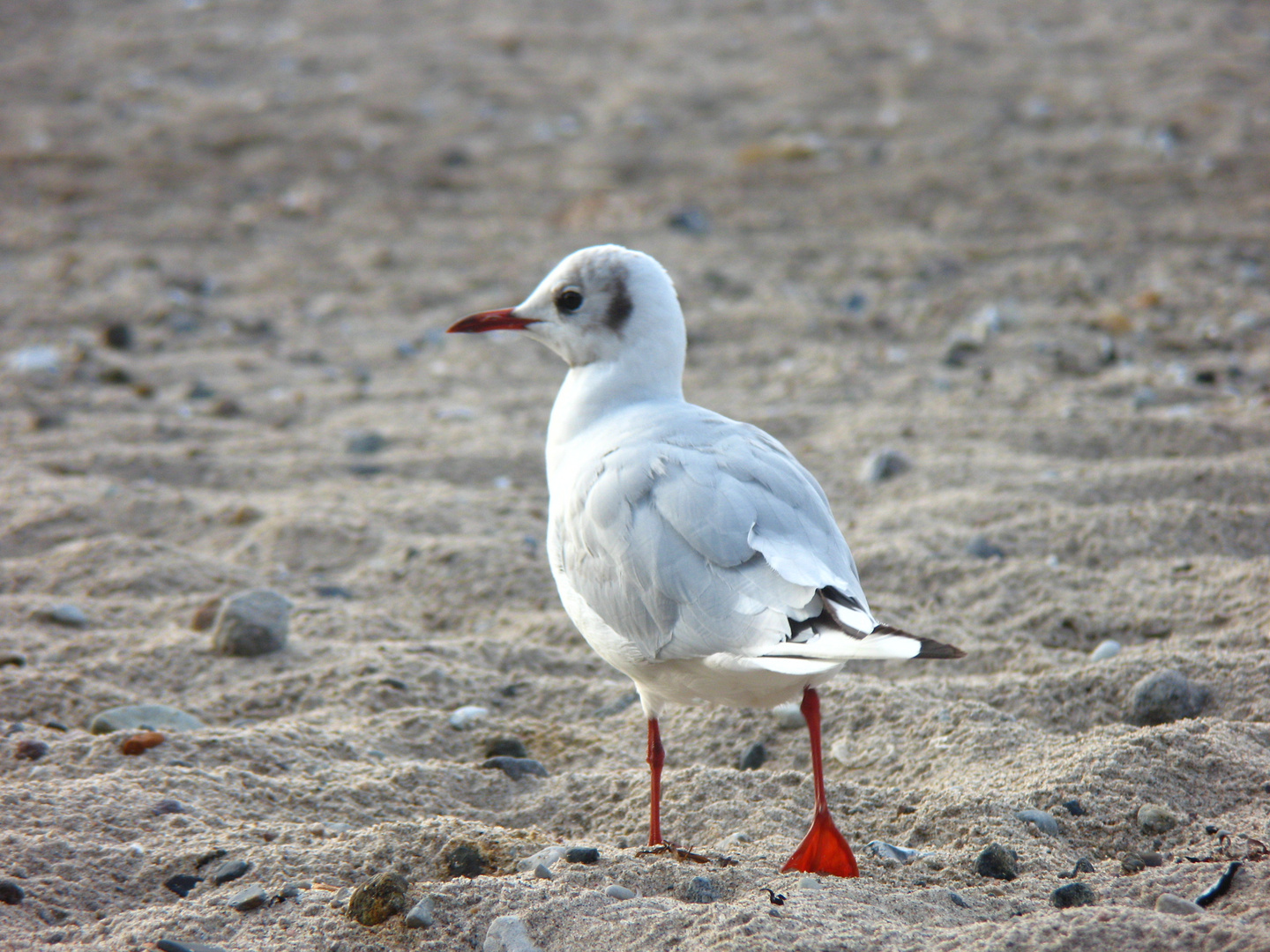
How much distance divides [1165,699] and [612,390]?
1.59 meters

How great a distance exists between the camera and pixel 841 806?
2.88m

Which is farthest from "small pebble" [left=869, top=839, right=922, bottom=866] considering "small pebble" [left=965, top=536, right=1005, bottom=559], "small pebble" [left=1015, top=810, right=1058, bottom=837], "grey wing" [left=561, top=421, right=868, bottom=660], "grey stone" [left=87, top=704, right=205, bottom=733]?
"grey stone" [left=87, top=704, right=205, bottom=733]

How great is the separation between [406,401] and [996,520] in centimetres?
280

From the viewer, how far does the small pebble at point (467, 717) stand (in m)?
3.29

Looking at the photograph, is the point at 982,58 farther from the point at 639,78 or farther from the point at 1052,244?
the point at 1052,244

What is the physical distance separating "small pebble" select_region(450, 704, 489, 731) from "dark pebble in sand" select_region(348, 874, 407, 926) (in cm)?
97

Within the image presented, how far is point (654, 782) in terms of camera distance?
9.05ft

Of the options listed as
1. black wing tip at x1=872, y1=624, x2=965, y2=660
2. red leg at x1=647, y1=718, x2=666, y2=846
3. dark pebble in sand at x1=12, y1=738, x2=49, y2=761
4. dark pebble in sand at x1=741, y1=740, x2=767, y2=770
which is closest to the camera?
black wing tip at x1=872, y1=624, x2=965, y2=660

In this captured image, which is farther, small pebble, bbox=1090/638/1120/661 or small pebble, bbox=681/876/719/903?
small pebble, bbox=1090/638/1120/661

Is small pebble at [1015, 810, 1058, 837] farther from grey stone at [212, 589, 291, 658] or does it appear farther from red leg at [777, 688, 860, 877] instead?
grey stone at [212, 589, 291, 658]

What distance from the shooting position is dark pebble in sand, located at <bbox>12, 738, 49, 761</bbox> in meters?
2.87

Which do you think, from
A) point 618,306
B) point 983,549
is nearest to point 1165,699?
point 983,549

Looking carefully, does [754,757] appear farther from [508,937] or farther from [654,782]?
[508,937]

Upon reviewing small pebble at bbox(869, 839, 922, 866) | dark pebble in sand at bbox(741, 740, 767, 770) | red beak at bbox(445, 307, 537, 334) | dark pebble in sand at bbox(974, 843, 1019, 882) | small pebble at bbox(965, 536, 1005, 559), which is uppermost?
red beak at bbox(445, 307, 537, 334)
